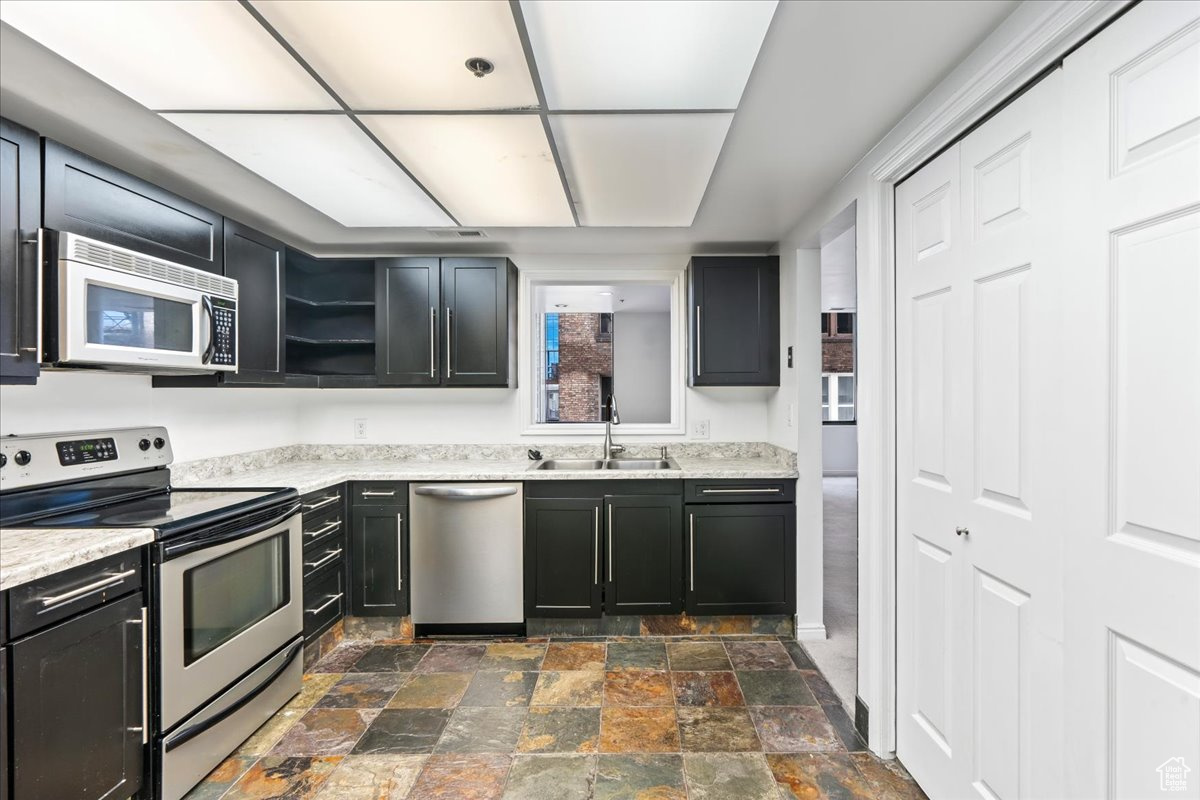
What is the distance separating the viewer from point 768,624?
298cm

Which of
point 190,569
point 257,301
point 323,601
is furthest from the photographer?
point 323,601

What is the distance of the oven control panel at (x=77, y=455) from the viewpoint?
175 cm

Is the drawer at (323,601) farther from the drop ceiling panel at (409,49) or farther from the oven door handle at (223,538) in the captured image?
the drop ceiling panel at (409,49)

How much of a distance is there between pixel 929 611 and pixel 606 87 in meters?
1.93

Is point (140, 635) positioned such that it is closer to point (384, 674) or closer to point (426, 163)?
point (384, 674)

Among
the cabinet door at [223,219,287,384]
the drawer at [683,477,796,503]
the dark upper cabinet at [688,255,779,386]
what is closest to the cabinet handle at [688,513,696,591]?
the drawer at [683,477,796,503]

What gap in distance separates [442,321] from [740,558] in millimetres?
2216

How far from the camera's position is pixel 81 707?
1.46 meters

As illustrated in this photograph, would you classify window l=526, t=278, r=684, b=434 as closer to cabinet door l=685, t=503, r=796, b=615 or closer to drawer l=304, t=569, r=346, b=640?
cabinet door l=685, t=503, r=796, b=615

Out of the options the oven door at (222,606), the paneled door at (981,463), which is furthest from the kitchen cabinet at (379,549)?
the paneled door at (981,463)

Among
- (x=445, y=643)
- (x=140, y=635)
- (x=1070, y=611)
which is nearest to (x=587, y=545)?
(x=445, y=643)

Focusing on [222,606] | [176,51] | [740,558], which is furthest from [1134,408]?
[222,606]

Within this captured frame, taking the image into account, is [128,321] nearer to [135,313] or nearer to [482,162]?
[135,313]

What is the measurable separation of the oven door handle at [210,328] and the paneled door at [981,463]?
2692 mm
